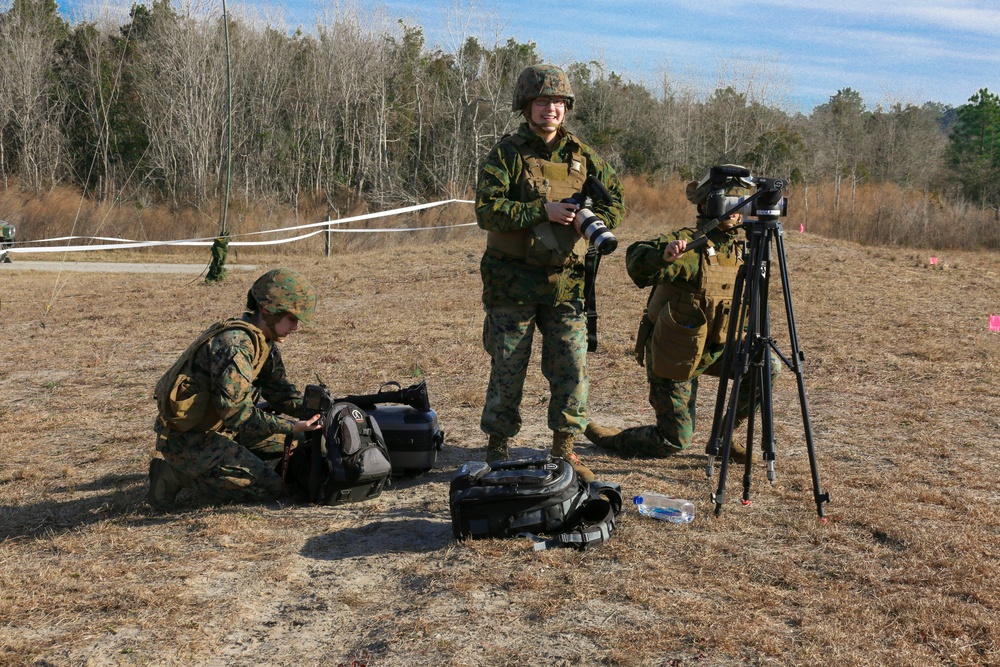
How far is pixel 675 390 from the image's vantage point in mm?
5441

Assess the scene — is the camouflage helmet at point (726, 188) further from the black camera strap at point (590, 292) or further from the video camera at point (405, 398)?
the video camera at point (405, 398)

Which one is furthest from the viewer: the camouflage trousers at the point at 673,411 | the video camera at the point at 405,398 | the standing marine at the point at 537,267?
the camouflage trousers at the point at 673,411

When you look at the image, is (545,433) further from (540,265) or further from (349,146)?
(349,146)

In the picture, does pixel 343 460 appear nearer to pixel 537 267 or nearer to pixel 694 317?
pixel 537 267

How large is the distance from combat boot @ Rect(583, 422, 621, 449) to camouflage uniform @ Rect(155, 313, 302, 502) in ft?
6.81

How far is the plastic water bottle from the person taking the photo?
14.7 ft

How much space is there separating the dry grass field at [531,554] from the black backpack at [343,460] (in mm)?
103

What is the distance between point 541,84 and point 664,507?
228 centimetres

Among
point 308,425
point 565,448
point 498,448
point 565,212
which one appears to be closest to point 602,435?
point 565,448

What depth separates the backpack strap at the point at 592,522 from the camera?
13.5ft

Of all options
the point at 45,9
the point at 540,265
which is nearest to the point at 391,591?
the point at 540,265

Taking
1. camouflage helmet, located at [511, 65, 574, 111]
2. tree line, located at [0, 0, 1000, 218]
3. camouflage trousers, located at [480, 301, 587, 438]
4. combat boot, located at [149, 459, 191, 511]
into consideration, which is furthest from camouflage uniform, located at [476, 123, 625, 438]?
tree line, located at [0, 0, 1000, 218]

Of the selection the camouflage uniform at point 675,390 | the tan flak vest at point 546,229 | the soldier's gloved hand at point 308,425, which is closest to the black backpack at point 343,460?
the soldier's gloved hand at point 308,425

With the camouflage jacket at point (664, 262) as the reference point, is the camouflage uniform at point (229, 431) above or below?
below
